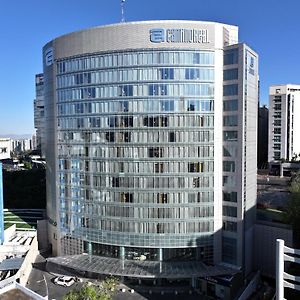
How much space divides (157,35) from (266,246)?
31879 mm

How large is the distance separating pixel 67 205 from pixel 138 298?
17465 millimetres

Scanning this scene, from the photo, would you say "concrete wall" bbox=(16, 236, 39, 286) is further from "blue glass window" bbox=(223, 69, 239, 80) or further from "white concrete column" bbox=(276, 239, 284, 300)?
"blue glass window" bbox=(223, 69, 239, 80)

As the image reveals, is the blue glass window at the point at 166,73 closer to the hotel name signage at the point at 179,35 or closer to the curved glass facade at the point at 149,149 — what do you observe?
the curved glass facade at the point at 149,149

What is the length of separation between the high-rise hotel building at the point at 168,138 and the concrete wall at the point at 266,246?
5.06 feet

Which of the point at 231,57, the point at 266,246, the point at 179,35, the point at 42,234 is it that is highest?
the point at 179,35

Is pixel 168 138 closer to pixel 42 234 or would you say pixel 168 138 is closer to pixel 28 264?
pixel 28 264

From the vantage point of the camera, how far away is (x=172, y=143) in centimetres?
4475

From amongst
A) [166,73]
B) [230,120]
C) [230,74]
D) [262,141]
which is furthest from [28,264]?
[262,141]

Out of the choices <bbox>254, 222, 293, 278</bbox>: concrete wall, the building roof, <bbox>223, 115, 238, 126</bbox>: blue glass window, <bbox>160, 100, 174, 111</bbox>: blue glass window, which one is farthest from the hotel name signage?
the building roof

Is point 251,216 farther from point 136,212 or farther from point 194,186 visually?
point 136,212

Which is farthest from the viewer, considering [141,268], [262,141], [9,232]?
[262,141]

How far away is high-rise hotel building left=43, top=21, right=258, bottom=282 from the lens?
4441cm

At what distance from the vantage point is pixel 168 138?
4481cm

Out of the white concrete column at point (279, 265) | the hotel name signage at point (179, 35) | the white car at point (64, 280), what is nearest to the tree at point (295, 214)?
the white concrete column at point (279, 265)
